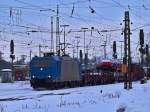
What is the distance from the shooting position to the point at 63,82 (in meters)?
55.3

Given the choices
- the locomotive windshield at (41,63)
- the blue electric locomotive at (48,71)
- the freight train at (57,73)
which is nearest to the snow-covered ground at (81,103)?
the blue electric locomotive at (48,71)

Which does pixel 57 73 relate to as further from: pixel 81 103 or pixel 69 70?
pixel 81 103

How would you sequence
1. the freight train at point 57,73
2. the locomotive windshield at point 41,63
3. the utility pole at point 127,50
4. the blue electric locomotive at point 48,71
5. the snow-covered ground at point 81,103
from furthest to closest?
1. the locomotive windshield at point 41,63
2. the freight train at point 57,73
3. the blue electric locomotive at point 48,71
4. the utility pole at point 127,50
5. the snow-covered ground at point 81,103

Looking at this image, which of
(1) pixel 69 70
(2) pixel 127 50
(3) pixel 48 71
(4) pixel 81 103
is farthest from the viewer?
(1) pixel 69 70

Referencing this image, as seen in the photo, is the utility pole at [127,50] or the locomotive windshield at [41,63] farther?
the locomotive windshield at [41,63]

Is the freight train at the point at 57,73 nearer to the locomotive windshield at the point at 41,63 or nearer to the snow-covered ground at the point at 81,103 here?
the locomotive windshield at the point at 41,63

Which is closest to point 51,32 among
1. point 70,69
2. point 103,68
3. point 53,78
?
point 70,69

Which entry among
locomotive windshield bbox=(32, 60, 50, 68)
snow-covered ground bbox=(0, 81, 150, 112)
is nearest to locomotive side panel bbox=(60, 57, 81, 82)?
locomotive windshield bbox=(32, 60, 50, 68)

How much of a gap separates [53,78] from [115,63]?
935 inches

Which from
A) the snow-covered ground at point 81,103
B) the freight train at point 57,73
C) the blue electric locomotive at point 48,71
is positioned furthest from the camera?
the freight train at point 57,73

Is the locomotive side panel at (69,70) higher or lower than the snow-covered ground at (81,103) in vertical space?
higher

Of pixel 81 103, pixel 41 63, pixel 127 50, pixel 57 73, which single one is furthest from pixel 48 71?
pixel 81 103

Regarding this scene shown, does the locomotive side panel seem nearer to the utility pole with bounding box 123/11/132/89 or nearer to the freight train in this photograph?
the freight train

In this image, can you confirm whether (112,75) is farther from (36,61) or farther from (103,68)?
(36,61)
